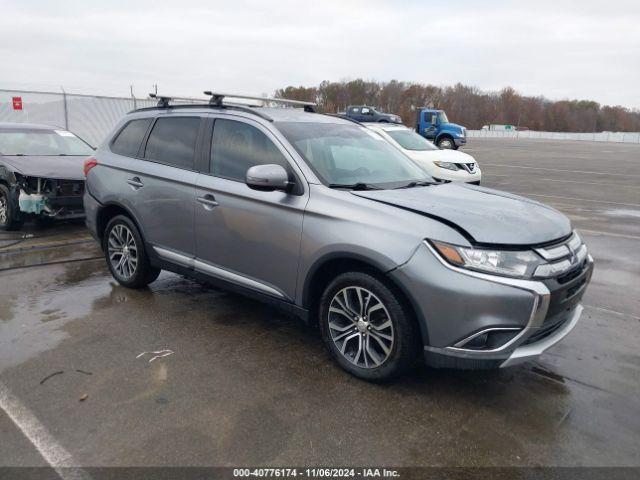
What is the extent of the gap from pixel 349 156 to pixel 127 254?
99.1 inches

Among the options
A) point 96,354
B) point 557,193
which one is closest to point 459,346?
point 96,354

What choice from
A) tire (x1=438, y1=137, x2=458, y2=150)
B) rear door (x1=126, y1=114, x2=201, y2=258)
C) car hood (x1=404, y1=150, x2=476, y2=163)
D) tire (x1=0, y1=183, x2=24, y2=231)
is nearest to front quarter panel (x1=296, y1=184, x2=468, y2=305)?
rear door (x1=126, y1=114, x2=201, y2=258)

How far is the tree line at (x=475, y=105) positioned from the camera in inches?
4072

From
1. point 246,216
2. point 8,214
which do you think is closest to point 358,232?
point 246,216

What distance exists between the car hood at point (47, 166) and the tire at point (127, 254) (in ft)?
8.92

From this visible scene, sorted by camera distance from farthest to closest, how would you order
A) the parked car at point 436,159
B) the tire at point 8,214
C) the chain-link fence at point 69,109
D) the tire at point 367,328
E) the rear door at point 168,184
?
the chain-link fence at point 69,109 → the parked car at point 436,159 → the tire at point 8,214 → the rear door at point 168,184 → the tire at point 367,328

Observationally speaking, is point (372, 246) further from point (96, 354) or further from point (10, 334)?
point (10, 334)

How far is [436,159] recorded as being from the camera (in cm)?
1188

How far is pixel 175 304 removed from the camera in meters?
4.93

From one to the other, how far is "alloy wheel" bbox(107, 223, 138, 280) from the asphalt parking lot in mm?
312

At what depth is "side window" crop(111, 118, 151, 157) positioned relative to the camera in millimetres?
5109

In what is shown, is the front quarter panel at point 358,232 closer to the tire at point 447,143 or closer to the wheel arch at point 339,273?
the wheel arch at point 339,273

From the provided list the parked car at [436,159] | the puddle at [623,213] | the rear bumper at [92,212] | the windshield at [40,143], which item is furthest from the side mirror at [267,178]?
the puddle at [623,213]

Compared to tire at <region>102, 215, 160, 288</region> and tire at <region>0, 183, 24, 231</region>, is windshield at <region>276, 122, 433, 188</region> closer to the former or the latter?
tire at <region>102, 215, 160, 288</region>
